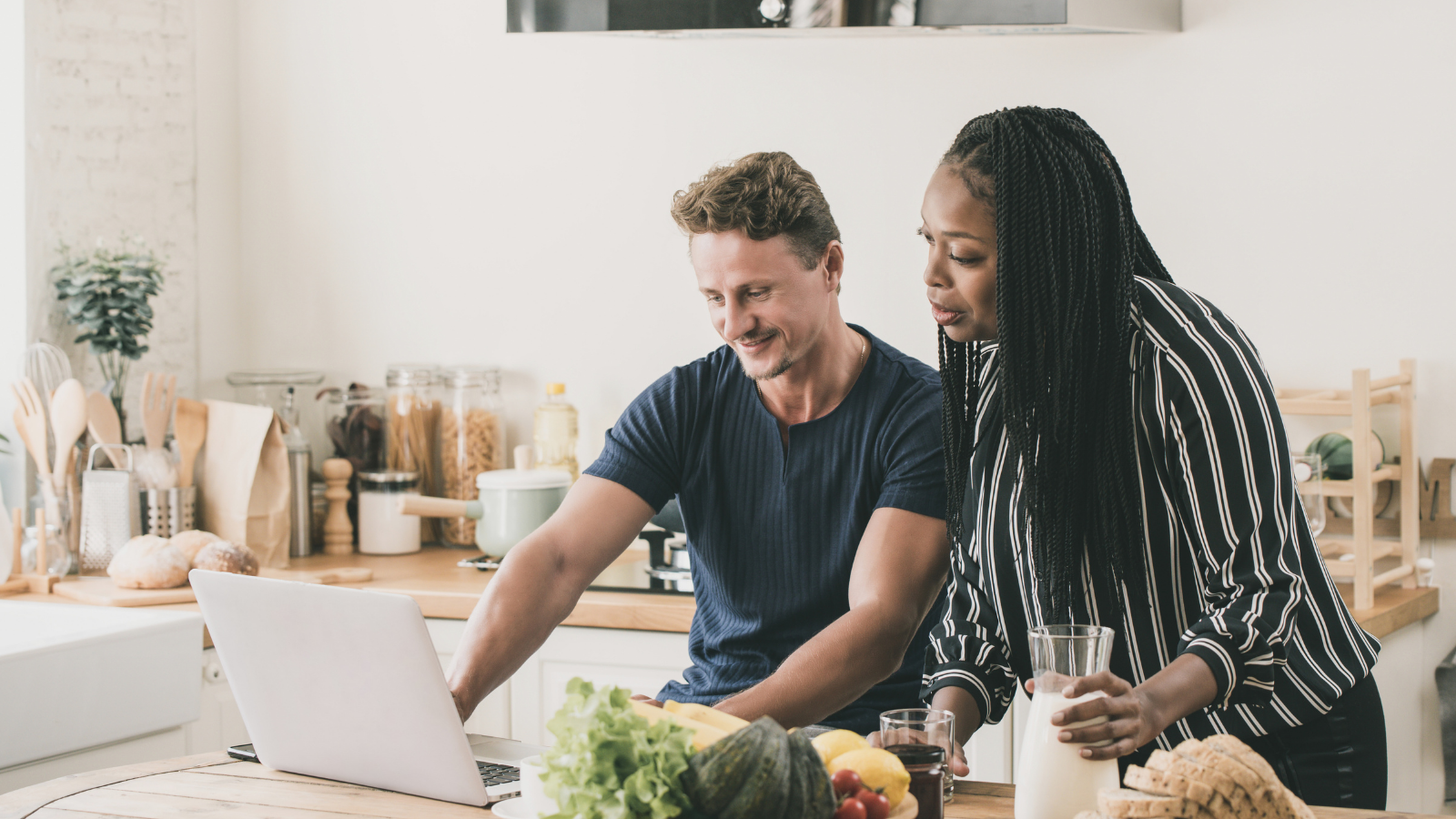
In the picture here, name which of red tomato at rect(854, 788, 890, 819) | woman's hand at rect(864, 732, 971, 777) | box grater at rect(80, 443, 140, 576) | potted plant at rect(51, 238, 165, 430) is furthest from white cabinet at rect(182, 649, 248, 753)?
red tomato at rect(854, 788, 890, 819)

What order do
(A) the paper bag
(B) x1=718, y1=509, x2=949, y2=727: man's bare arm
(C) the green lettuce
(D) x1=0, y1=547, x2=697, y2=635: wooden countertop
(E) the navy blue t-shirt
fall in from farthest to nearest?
1. (A) the paper bag
2. (D) x1=0, y1=547, x2=697, y2=635: wooden countertop
3. (E) the navy blue t-shirt
4. (B) x1=718, y1=509, x2=949, y2=727: man's bare arm
5. (C) the green lettuce

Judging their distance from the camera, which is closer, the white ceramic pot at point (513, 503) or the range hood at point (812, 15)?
the range hood at point (812, 15)

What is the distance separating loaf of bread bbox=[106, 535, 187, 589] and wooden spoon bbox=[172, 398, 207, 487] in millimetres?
290

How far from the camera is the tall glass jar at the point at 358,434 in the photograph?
299cm

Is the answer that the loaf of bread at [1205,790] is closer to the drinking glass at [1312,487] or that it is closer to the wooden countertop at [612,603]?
the wooden countertop at [612,603]

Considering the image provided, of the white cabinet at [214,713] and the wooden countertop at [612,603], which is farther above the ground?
the wooden countertop at [612,603]

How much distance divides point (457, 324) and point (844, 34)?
112cm

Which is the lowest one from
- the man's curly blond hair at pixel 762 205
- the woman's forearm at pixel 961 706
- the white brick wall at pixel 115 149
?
the woman's forearm at pixel 961 706

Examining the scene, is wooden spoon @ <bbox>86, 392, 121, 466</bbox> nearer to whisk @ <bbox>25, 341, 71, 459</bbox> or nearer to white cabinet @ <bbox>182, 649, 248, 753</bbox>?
whisk @ <bbox>25, 341, 71, 459</bbox>

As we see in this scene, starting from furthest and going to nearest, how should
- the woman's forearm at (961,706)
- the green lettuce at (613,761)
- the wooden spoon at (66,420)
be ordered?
the wooden spoon at (66,420), the woman's forearm at (961,706), the green lettuce at (613,761)

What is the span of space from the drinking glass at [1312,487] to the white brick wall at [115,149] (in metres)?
2.34

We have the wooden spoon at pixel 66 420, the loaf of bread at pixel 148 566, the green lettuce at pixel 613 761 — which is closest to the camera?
the green lettuce at pixel 613 761

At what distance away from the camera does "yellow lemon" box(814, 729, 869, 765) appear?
106cm

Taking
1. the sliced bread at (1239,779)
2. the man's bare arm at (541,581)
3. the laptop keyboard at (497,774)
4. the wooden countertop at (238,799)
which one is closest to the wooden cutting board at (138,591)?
the man's bare arm at (541,581)
